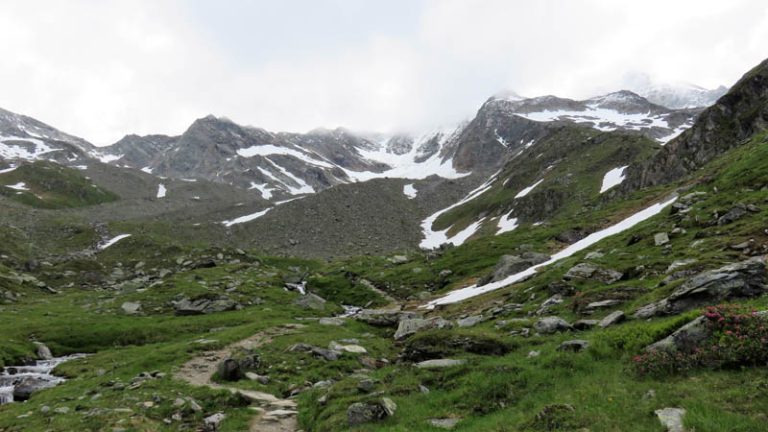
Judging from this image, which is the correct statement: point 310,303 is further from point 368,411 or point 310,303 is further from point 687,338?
point 687,338

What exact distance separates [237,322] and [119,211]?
17807cm

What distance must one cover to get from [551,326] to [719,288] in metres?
7.78

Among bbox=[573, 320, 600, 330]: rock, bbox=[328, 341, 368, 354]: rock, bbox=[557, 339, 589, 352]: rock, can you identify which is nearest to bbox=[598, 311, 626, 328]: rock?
bbox=[573, 320, 600, 330]: rock

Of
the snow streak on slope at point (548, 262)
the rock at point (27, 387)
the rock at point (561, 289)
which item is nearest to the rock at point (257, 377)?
the rock at point (27, 387)

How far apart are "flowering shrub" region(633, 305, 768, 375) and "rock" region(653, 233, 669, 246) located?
2567 cm

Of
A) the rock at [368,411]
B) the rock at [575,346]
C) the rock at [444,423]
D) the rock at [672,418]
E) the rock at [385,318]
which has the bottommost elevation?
the rock at [385,318]

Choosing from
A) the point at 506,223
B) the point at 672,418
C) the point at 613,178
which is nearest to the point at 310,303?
the point at 672,418

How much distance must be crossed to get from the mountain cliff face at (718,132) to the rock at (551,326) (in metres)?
66.5

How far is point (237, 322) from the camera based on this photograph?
5028 cm

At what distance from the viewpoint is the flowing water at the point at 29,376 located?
29266 millimetres

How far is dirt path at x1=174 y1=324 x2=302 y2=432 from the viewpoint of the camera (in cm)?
1944

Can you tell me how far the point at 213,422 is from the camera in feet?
65.2

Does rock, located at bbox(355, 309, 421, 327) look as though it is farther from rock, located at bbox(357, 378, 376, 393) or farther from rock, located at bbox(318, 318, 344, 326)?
rock, located at bbox(357, 378, 376, 393)

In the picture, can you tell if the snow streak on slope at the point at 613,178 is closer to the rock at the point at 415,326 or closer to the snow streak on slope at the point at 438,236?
the snow streak on slope at the point at 438,236
